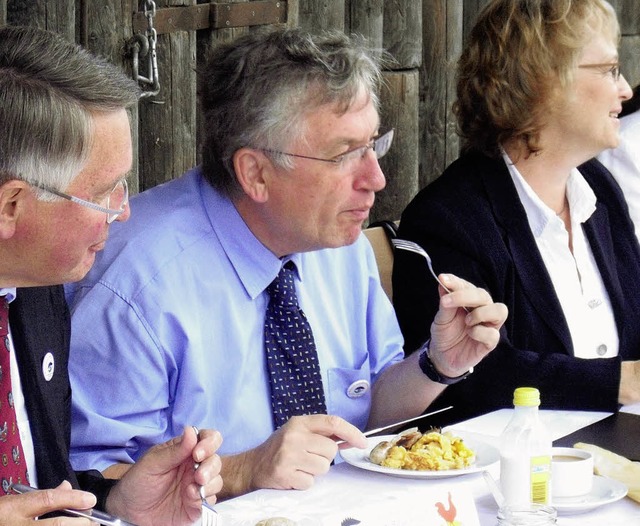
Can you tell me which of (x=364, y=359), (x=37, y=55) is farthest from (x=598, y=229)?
(x=37, y=55)

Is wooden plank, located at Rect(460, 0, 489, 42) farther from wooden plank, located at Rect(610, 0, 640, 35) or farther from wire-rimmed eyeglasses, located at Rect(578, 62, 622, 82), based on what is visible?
wire-rimmed eyeglasses, located at Rect(578, 62, 622, 82)

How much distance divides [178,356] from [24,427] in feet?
1.41

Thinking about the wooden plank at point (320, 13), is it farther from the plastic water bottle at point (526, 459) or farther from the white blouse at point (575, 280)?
the plastic water bottle at point (526, 459)

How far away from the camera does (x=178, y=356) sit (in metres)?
2.44

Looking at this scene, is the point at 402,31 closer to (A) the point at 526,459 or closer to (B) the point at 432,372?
(B) the point at 432,372

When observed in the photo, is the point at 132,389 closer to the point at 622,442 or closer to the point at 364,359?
the point at 364,359

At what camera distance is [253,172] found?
8.55ft

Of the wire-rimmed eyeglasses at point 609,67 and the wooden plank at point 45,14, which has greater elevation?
the wooden plank at point 45,14

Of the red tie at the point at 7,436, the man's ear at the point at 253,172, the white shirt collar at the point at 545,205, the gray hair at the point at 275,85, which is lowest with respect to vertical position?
the red tie at the point at 7,436

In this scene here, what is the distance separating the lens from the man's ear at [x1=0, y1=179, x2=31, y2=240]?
1.86m

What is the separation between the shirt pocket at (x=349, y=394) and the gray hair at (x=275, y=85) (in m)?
0.47

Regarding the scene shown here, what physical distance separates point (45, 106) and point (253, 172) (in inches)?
32.0

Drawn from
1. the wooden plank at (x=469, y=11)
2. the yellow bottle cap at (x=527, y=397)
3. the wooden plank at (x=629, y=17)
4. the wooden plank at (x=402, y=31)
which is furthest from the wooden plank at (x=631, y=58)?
the yellow bottle cap at (x=527, y=397)

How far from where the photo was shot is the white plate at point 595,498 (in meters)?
1.95
